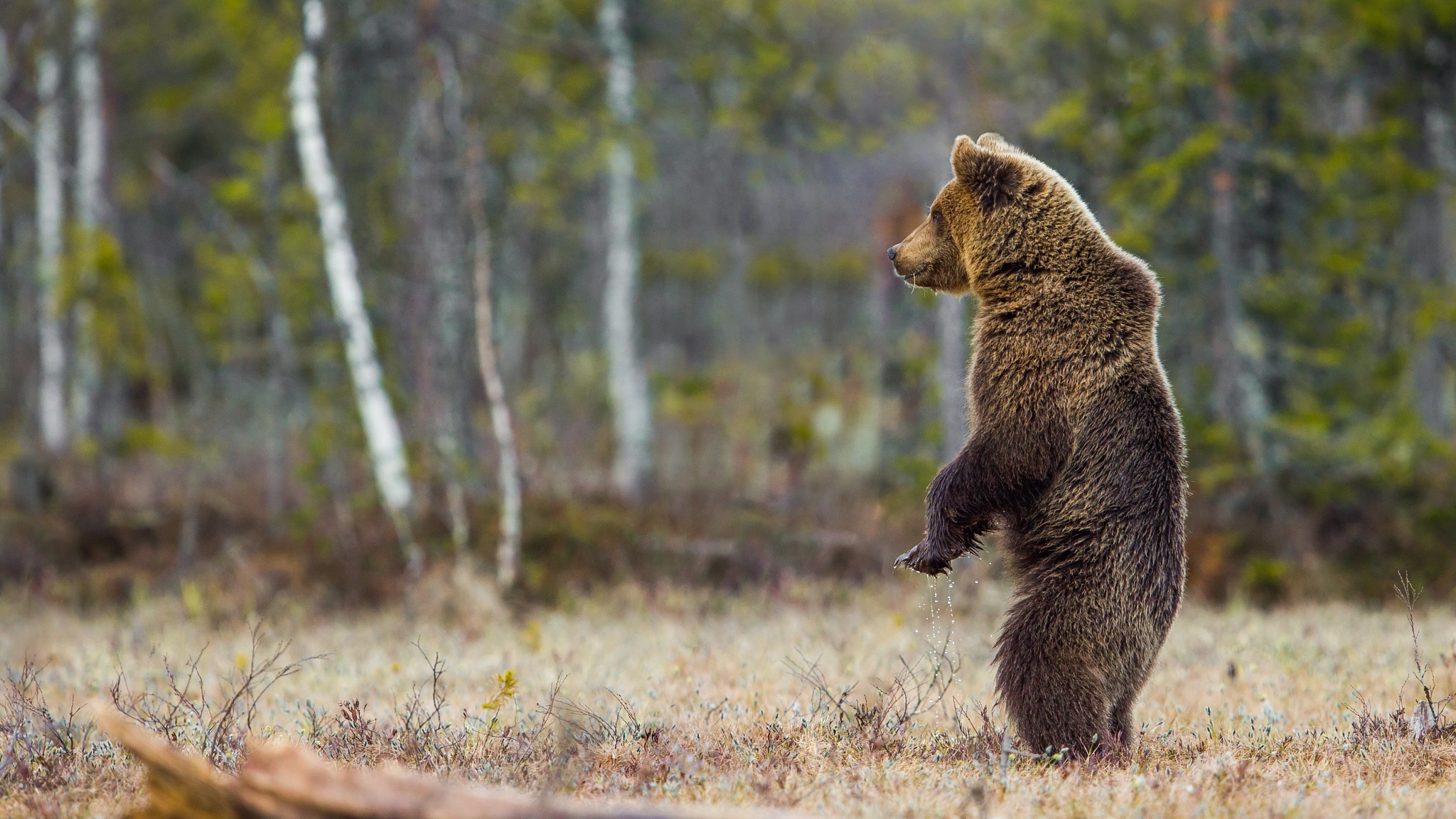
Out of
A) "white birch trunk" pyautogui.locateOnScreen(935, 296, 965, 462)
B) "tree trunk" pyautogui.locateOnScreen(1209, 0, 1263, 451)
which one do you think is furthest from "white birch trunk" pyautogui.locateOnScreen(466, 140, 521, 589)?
"tree trunk" pyautogui.locateOnScreen(1209, 0, 1263, 451)

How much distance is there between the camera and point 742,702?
6.13 metres

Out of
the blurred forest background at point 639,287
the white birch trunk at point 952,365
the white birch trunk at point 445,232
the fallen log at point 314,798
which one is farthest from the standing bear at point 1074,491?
the white birch trunk at point 952,365

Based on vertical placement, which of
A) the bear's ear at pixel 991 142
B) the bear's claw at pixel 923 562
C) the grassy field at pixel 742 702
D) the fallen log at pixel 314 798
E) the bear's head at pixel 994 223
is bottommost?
the grassy field at pixel 742 702

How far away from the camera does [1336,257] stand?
1164cm

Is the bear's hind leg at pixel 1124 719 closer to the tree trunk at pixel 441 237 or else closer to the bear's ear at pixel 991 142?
the bear's ear at pixel 991 142

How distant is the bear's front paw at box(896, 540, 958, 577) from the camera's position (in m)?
4.86

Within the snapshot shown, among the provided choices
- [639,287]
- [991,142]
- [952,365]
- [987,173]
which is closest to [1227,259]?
[952,365]

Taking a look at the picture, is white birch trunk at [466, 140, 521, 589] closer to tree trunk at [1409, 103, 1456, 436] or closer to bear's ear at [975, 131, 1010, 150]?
bear's ear at [975, 131, 1010, 150]

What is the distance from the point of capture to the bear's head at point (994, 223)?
512 centimetres

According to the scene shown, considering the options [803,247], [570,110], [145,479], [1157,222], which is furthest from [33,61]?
[803,247]

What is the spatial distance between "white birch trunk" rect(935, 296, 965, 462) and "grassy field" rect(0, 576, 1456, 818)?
96.2 inches

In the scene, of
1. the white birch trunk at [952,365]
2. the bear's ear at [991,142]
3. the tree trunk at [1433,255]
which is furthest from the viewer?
the tree trunk at [1433,255]

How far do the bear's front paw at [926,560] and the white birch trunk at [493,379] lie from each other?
16.7 feet

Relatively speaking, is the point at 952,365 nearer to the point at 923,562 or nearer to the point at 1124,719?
the point at 1124,719
